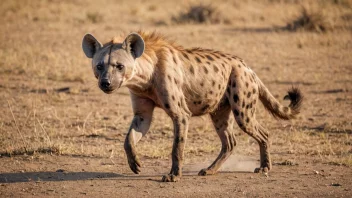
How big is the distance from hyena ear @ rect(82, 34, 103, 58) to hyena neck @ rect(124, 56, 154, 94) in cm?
35

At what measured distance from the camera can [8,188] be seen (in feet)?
17.2

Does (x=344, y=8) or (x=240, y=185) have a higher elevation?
(x=344, y=8)

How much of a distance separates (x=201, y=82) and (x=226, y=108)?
43 centimetres

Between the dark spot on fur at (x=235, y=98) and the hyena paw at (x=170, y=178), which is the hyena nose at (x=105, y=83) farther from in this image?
the dark spot on fur at (x=235, y=98)

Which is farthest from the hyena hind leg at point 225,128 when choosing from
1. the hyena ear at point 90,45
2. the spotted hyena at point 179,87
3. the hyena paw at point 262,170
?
the hyena ear at point 90,45

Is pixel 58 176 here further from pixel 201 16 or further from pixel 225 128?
pixel 201 16

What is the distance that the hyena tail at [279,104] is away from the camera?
6238mm

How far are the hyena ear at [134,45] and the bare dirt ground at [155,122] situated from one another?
41.5 inches

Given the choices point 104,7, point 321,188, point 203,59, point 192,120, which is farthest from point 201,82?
point 104,7

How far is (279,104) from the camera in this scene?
20.6 ft

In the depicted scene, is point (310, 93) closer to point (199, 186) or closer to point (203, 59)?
point (203, 59)

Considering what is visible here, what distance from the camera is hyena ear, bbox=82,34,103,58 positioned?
213 inches

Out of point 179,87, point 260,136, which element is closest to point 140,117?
point 179,87

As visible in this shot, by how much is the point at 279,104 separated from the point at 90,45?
6.28 ft
